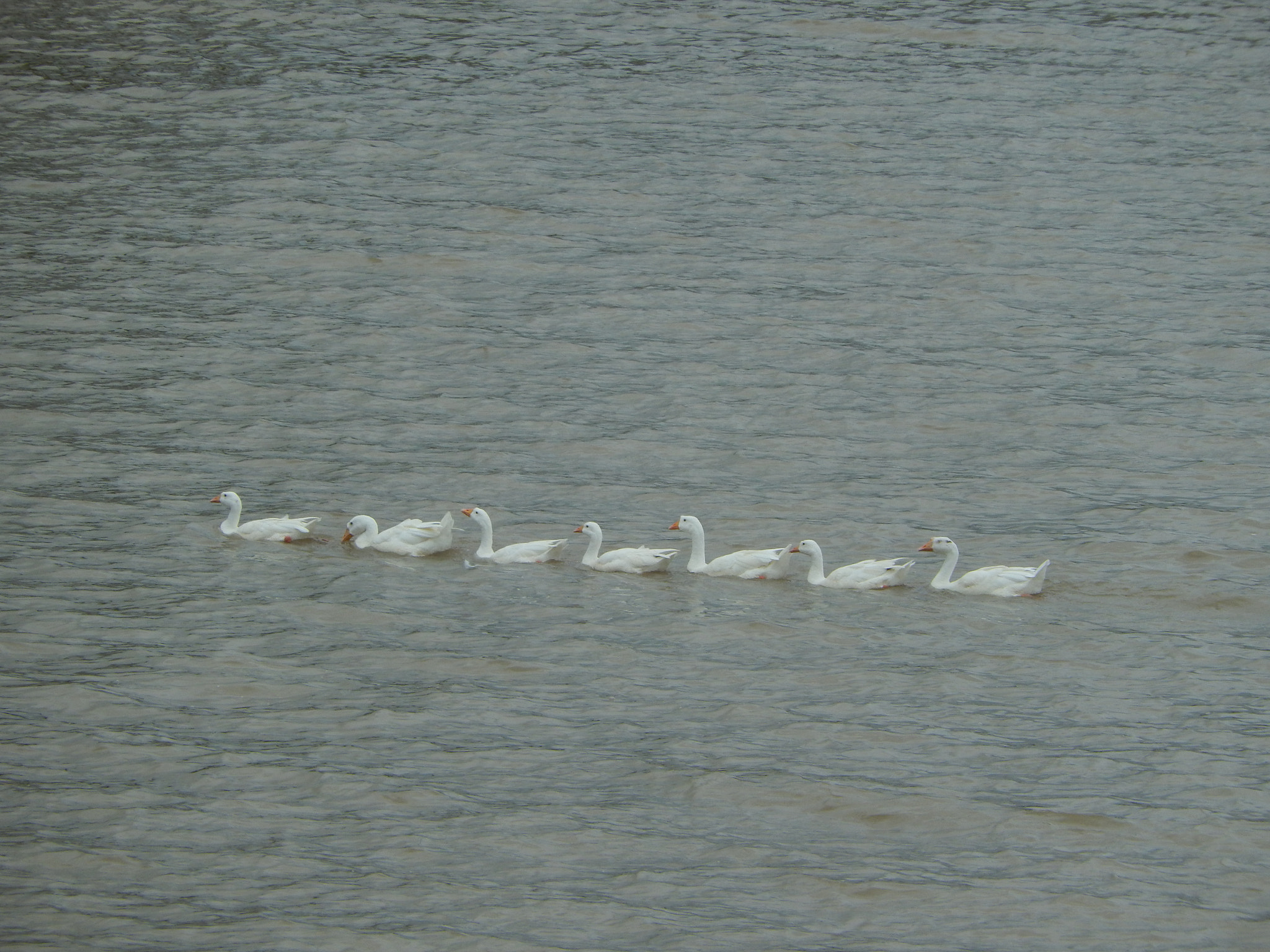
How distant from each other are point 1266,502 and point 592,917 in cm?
1040

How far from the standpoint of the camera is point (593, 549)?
16.0 meters

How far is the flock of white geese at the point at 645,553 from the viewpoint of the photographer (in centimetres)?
1532

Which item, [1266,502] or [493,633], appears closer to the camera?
[493,633]

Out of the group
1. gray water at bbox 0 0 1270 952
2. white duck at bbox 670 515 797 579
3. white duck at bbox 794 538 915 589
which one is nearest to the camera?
gray water at bbox 0 0 1270 952

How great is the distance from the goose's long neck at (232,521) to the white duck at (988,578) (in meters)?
6.77

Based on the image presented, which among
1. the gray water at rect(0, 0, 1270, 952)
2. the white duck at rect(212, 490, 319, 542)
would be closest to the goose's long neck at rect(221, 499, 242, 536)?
the white duck at rect(212, 490, 319, 542)

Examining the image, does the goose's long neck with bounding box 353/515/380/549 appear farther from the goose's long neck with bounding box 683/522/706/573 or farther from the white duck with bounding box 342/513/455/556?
the goose's long neck with bounding box 683/522/706/573

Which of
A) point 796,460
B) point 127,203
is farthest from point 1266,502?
point 127,203

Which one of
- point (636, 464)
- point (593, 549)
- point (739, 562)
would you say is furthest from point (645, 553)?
point (636, 464)

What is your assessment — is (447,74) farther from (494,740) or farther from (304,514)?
(494,740)

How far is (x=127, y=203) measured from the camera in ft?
83.9

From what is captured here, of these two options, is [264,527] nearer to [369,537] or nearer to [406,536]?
[369,537]

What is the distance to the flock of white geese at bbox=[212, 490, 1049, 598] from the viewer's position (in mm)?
15320

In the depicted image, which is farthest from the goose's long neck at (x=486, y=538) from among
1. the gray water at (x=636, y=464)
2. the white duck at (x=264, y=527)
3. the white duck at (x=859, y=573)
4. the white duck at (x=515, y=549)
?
the white duck at (x=859, y=573)
